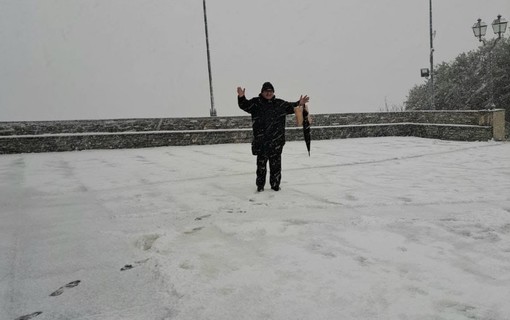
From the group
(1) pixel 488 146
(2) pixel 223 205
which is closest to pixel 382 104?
(1) pixel 488 146

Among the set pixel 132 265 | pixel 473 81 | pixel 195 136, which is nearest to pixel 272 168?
pixel 132 265

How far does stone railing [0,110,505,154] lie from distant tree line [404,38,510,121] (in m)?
14.6

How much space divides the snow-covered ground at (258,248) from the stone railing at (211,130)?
22.5 ft

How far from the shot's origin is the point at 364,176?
6785 millimetres

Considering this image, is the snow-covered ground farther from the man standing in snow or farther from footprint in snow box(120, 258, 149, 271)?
the man standing in snow

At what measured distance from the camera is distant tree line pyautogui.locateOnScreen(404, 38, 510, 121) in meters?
29.6

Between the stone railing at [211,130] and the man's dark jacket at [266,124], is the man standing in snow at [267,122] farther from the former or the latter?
the stone railing at [211,130]

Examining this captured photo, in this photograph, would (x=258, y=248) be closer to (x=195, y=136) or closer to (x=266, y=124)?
(x=266, y=124)

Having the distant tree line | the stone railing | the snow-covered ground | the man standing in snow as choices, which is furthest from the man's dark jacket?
the distant tree line

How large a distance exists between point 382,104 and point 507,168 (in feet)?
437

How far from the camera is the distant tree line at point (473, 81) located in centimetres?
2962

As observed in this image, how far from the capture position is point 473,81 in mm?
33781

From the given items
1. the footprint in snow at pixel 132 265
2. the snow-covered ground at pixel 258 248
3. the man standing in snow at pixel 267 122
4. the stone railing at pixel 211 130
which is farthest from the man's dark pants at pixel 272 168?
the stone railing at pixel 211 130

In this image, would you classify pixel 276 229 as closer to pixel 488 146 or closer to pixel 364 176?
pixel 364 176
